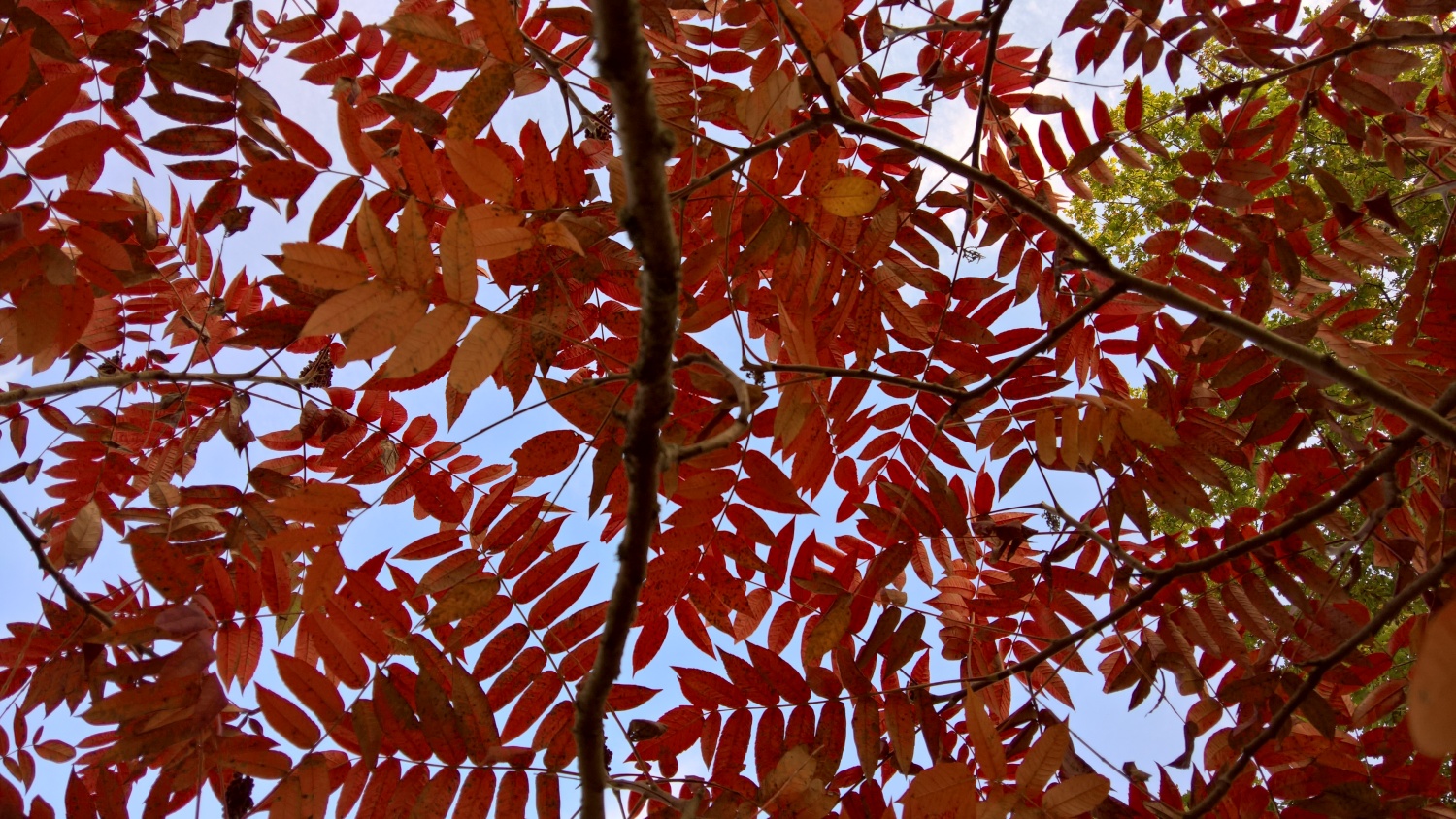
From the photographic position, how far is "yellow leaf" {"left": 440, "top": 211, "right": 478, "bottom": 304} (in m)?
1.21

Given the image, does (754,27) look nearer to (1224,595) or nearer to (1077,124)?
(1077,124)

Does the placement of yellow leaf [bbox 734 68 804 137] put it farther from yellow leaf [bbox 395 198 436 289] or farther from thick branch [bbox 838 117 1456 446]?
yellow leaf [bbox 395 198 436 289]

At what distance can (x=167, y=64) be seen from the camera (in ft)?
6.23

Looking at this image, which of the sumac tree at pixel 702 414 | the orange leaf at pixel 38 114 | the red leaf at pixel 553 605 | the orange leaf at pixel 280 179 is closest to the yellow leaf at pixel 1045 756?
the sumac tree at pixel 702 414

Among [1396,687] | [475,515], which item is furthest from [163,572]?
[1396,687]

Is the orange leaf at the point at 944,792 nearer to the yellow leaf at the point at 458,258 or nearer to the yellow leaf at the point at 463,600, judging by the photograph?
the yellow leaf at the point at 463,600

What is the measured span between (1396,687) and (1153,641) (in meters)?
0.66

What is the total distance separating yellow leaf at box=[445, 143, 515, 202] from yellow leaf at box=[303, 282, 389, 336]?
9.1 inches

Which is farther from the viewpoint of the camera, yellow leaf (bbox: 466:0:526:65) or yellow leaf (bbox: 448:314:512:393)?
yellow leaf (bbox: 466:0:526:65)

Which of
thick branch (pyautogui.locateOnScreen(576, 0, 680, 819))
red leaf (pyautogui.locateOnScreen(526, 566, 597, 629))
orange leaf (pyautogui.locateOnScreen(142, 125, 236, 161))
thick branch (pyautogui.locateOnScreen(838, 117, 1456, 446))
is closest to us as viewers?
thick branch (pyautogui.locateOnScreen(576, 0, 680, 819))

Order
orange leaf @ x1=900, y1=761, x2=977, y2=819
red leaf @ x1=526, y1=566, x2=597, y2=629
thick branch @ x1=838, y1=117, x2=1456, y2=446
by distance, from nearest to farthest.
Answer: thick branch @ x1=838, y1=117, x2=1456, y2=446
orange leaf @ x1=900, y1=761, x2=977, y2=819
red leaf @ x1=526, y1=566, x2=597, y2=629

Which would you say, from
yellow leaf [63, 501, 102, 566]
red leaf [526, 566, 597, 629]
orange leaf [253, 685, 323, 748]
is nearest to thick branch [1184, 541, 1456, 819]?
red leaf [526, 566, 597, 629]

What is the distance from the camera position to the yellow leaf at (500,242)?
1.27 m

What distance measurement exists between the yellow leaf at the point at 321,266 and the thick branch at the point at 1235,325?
0.87m
